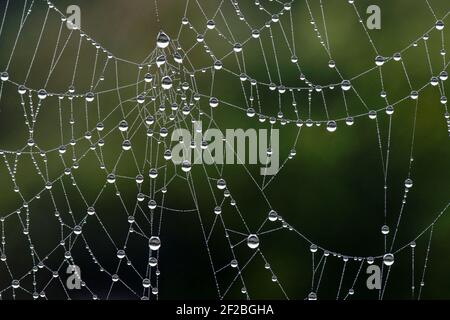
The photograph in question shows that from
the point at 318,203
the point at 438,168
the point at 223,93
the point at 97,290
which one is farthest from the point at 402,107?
the point at 97,290

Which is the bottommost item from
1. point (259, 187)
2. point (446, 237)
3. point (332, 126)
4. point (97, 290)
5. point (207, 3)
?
point (97, 290)

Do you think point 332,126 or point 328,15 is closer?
point 332,126

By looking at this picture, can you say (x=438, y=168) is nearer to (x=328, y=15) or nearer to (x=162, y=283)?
(x=328, y=15)
